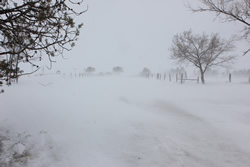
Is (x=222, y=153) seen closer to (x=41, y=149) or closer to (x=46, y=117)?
(x=41, y=149)

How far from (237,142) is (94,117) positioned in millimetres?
4802

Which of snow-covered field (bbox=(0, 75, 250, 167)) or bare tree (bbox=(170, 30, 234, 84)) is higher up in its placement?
bare tree (bbox=(170, 30, 234, 84))

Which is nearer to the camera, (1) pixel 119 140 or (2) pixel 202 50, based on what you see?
(1) pixel 119 140

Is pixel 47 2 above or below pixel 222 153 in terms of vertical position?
above

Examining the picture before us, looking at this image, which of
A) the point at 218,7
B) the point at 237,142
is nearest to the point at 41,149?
the point at 237,142

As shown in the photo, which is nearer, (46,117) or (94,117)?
(46,117)

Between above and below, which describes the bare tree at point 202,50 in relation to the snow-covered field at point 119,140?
above

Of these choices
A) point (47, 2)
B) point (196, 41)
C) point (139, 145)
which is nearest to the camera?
point (47, 2)

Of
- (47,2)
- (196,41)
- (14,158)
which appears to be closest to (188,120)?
(14,158)

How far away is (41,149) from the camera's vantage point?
9.73 ft

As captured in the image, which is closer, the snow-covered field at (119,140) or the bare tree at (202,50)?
the snow-covered field at (119,140)

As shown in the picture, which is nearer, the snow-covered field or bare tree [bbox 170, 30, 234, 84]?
the snow-covered field

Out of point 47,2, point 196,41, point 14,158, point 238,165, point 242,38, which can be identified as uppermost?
point 196,41

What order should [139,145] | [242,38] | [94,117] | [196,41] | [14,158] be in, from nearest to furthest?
[14,158] < [139,145] < [94,117] < [242,38] < [196,41]
